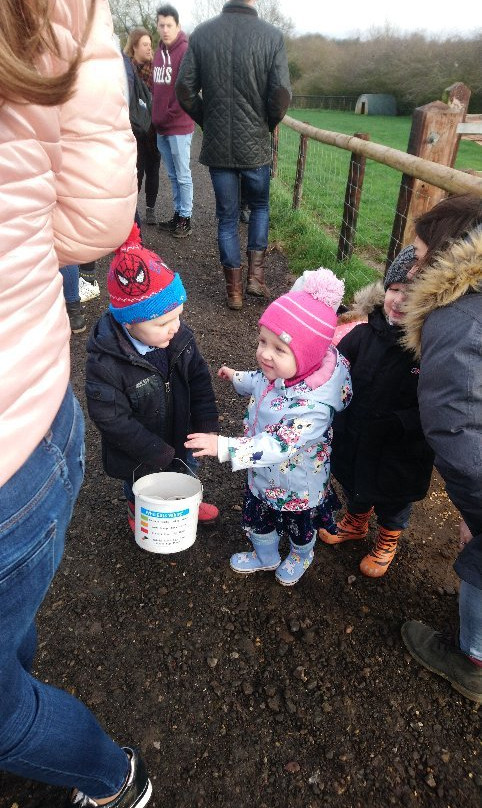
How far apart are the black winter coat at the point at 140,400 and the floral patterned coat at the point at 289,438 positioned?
229mm

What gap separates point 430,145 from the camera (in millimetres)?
3514

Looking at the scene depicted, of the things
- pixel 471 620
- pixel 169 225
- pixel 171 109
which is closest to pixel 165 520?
pixel 471 620

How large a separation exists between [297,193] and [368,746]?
6754 mm

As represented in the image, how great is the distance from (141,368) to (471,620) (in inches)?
59.5

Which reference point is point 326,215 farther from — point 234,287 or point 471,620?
point 471,620

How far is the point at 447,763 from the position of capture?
1.80m

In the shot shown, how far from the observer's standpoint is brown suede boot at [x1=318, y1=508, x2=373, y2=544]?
2580mm

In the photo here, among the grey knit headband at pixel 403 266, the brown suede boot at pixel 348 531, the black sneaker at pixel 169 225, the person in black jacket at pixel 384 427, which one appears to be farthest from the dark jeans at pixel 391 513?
the black sneaker at pixel 169 225

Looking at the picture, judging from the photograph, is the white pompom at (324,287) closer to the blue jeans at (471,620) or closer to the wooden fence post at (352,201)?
the blue jeans at (471,620)

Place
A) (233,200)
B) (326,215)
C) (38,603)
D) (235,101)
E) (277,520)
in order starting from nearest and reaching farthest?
(38,603), (277,520), (235,101), (233,200), (326,215)

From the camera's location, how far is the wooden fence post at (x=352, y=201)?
4949 mm

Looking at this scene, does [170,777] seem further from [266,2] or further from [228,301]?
[266,2]

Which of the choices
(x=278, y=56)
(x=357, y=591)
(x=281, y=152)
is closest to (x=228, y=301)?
(x=278, y=56)

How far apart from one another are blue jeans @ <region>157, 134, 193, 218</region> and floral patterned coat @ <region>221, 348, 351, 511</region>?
4565mm
